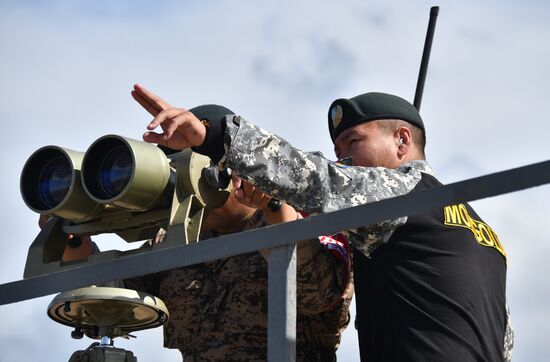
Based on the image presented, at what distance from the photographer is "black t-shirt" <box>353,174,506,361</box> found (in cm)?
330

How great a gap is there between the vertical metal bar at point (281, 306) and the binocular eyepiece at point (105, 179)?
0.63 metres

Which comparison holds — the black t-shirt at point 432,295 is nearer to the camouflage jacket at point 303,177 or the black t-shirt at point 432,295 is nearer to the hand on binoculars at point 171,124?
the camouflage jacket at point 303,177

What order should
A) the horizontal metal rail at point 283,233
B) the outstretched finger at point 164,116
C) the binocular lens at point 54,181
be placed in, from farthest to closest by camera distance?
the binocular lens at point 54,181 < the outstretched finger at point 164,116 < the horizontal metal rail at point 283,233

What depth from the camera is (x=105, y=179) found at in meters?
3.34

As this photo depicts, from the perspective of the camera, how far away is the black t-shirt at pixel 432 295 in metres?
3.30

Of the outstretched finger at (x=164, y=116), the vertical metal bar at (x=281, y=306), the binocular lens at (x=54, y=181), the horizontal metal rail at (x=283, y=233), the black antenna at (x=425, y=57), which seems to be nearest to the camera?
the horizontal metal rail at (x=283, y=233)

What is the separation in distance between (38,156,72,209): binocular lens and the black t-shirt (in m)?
0.83

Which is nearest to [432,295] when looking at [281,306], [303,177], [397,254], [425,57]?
[397,254]

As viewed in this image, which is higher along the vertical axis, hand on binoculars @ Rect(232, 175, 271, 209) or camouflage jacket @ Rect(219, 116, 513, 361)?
hand on binoculars @ Rect(232, 175, 271, 209)

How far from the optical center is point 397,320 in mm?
→ 3342

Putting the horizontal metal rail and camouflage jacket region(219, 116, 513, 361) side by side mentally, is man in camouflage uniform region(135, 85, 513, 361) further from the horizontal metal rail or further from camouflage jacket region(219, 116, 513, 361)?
the horizontal metal rail

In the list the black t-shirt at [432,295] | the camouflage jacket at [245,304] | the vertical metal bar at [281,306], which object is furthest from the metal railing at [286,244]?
the camouflage jacket at [245,304]

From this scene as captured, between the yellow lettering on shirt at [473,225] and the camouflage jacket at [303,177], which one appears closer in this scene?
the camouflage jacket at [303,177]

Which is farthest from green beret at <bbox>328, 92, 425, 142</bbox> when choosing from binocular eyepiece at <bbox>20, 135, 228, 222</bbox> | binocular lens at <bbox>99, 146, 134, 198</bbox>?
binocular lens at <bbox>99, 146, 134, 198</bbox>
